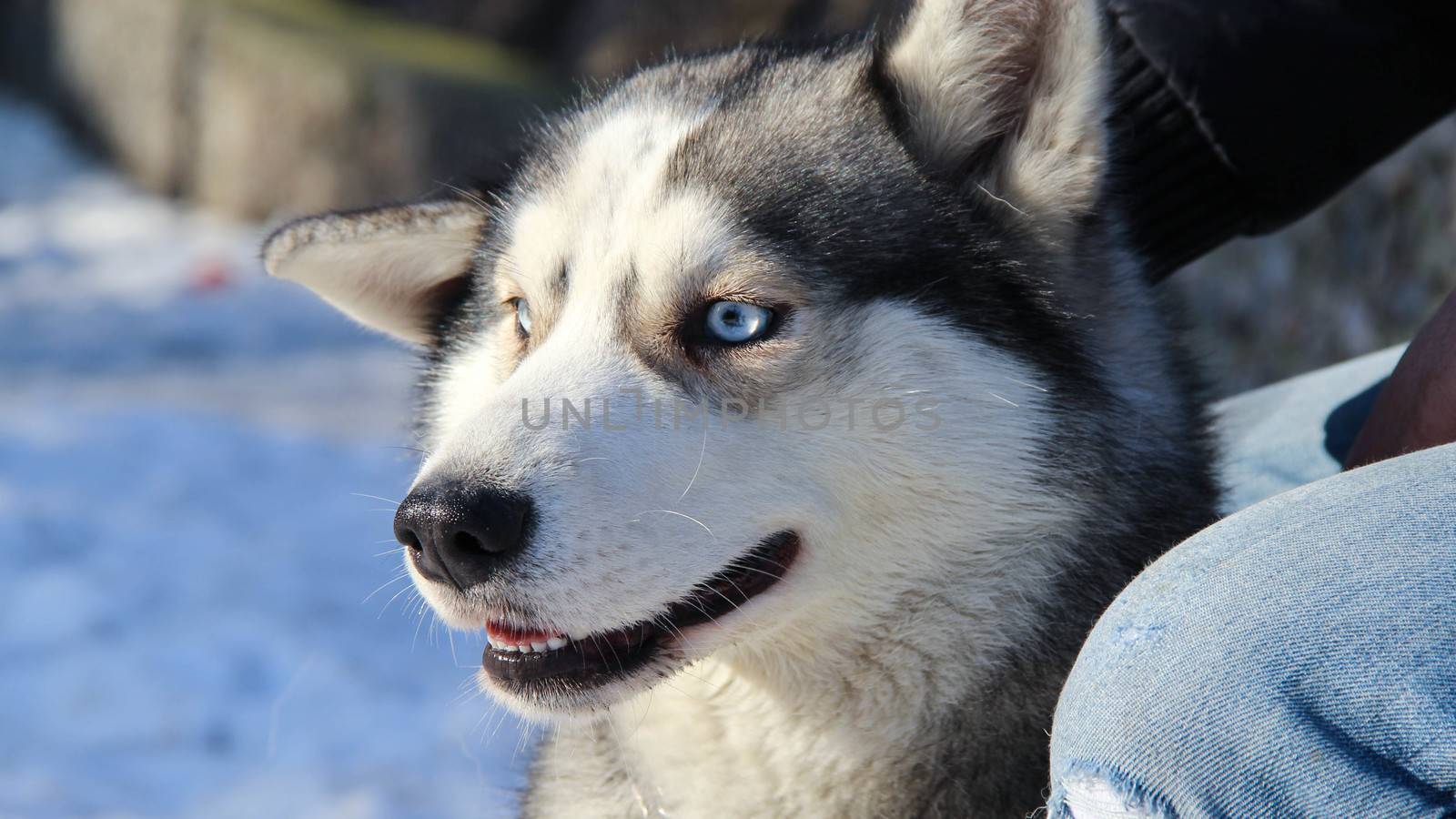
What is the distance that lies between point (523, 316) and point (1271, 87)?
1258 mm

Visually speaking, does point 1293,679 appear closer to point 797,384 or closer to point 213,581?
point 797,384

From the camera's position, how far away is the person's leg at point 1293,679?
3.86ft

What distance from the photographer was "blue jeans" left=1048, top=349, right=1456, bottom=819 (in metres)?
1.18

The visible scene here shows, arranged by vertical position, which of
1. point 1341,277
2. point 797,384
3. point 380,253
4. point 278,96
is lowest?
point 1341,277

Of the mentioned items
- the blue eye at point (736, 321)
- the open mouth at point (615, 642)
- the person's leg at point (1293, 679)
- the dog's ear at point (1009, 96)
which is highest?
the dog's ear at point (1009, 96)

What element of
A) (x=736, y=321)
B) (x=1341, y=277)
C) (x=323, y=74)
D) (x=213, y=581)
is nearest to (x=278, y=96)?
(x=323, y=74)

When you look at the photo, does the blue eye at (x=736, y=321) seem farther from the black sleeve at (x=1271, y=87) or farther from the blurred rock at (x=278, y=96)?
the blurred rock at (x=278, y=96)

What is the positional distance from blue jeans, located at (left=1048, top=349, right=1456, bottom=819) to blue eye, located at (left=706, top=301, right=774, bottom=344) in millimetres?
607

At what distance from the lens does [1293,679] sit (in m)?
1.21

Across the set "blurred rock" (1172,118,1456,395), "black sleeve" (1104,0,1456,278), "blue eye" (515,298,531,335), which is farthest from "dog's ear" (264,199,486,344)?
"blurred rock" (1172,118,1456,395)

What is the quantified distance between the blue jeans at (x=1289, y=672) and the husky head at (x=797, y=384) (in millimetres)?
386

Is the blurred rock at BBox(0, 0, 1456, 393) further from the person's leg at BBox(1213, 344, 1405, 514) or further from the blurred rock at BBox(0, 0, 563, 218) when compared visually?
the person's leg at BBox(1213, 344, 1405, 514)

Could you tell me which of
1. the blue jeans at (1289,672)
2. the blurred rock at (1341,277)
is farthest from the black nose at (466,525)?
the blurred rock at (1341,277)

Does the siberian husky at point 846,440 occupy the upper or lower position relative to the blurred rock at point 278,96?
upper
